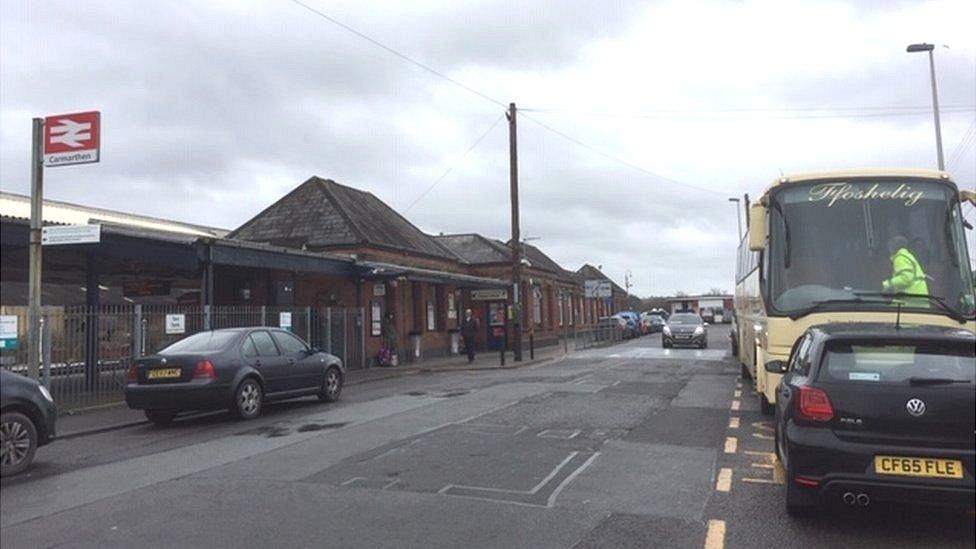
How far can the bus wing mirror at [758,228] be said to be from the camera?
9.40m

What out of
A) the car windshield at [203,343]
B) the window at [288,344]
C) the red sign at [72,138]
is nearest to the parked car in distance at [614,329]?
the window at [288,344]

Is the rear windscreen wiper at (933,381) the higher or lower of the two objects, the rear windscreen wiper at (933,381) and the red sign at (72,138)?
the lower

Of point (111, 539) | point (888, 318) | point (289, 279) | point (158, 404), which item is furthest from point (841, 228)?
point (289, 279)

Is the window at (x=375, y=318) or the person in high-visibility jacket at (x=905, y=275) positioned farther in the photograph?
the window at (x=375, y=318)

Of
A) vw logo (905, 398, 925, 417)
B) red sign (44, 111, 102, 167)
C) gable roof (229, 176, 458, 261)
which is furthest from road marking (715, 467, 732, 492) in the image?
gable roof (229, 176, 458, 261)

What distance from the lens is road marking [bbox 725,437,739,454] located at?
27.4ft

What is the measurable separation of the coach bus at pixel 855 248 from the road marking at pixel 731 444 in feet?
2.57

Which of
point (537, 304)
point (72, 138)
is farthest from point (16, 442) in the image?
point (537, 304)

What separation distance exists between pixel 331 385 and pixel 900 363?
10.5 meters

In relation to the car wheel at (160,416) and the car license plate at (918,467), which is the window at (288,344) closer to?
the car wheel at (160,416)

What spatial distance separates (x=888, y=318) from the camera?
8.36m

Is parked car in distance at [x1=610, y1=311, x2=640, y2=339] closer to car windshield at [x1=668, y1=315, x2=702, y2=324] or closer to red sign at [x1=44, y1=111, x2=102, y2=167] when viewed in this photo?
car windshield at [x1=668, y1=315, x2=702, y2=324]

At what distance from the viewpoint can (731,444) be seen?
877 cm

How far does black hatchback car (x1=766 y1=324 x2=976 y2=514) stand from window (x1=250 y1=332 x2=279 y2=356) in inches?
353
